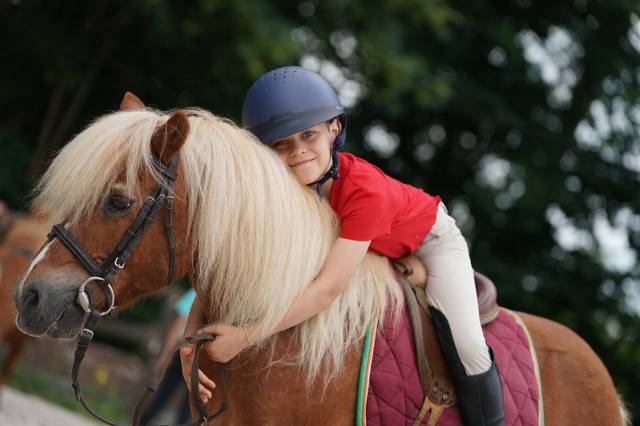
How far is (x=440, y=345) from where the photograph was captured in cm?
294

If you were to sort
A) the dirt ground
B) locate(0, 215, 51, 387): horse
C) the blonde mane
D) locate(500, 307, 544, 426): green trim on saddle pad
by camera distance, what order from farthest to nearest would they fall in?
locate(0, 215, 51, 387): horse < the dirt ground < locate(500, 307, 544, 426): green trim on saddle pad < the blonde mane

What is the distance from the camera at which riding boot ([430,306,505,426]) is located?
2865 mm

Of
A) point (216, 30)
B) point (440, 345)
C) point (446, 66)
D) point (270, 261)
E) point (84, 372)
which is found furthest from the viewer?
point (446, 66)

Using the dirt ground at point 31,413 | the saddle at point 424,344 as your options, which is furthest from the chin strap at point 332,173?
the dirt ground at point 31,413

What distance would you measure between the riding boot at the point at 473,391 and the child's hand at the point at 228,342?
0.74 m

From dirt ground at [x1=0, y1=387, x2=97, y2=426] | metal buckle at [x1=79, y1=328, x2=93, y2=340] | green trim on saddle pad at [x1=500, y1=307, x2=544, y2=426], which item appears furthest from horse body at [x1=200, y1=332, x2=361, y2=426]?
dirt ground at [x1=0, y1=387, x2=97, y2=426]

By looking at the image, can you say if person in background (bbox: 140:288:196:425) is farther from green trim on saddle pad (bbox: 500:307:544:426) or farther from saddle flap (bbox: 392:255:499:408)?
saddle flap (bbox: 392:255:499:408)

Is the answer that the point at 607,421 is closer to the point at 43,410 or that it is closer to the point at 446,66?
the point at 43,410

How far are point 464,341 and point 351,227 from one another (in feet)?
1.94

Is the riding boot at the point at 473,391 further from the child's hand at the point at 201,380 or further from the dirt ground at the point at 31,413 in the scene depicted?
the dirt ground at the point at 31,413

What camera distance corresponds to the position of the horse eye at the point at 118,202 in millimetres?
2566

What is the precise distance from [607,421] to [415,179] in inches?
339

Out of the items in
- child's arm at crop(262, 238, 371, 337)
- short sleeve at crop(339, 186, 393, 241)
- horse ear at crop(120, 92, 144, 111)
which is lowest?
child's arm at crop(262, 238, 371, 337)

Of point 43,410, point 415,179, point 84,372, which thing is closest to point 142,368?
point 84,372
